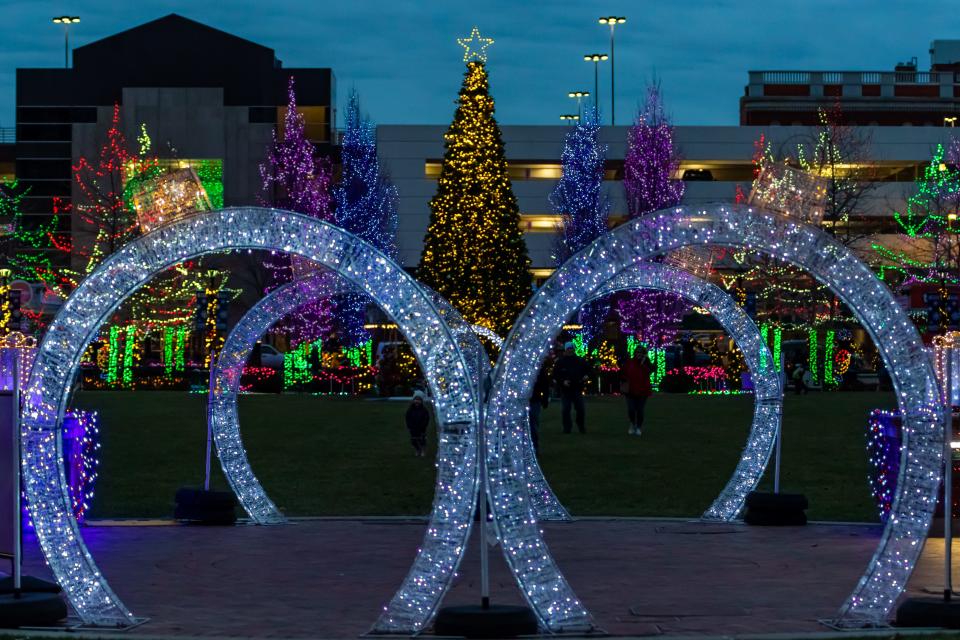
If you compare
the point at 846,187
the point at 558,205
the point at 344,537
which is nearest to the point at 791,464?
the point at 344,537

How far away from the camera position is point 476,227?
135 ft

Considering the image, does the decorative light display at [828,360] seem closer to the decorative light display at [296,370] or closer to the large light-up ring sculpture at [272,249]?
the decorative light display at [296,370]

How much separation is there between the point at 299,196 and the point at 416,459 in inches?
1585

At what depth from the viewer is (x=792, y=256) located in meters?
11.0

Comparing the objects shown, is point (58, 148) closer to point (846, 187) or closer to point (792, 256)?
point (846, 187)

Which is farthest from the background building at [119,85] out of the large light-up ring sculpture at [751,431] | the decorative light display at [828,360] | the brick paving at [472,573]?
the brick paving at [472,573]

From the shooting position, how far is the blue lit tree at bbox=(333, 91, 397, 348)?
214 ft

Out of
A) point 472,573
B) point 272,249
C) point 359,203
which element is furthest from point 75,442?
point 359,203

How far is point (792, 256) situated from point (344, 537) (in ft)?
20.4

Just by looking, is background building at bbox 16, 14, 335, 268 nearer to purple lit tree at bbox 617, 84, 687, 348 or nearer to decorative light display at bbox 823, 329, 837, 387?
purple lit tree at bbox 617, 84, 687, 348

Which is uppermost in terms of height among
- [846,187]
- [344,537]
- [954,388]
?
[846,187]

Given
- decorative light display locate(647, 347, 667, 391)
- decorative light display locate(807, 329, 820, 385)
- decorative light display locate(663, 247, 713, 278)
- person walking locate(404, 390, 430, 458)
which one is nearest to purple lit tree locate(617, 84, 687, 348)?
decorative light display locate(647, 347, 667, 391)

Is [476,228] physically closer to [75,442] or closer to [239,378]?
[239,378]

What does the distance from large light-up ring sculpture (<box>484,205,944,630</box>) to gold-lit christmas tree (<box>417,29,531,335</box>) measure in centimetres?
2973
